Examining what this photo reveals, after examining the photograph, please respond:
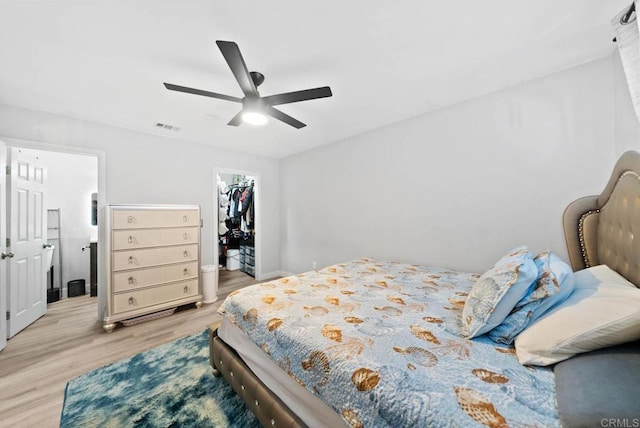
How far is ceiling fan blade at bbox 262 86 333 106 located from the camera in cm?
163

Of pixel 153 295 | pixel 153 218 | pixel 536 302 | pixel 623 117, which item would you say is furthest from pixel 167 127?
pixel 623 117

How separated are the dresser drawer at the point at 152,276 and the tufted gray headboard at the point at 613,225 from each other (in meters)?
3.76

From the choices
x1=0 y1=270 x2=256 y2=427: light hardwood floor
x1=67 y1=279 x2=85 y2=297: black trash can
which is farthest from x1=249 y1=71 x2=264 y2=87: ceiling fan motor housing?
x1=67 y1=279 x2=85 y2=297: black trash can

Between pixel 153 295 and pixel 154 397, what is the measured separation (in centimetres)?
151

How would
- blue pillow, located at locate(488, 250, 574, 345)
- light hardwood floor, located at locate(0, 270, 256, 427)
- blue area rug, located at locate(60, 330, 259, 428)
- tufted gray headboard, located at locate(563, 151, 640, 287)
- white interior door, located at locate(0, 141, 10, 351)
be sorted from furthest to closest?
white interior door, located at locate(0, 141, 10, 351) → light hardwood floor, located at locate(0, 270, 256, 427) → blue area rug, located at locate(60, 330, 259, 428) → tufted gray headboard, located at locate(563, 151, 640, 287) → blue pillow, located at locate(488, 250, 574, 345)

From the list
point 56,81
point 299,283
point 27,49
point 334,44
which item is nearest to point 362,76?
point 334,44

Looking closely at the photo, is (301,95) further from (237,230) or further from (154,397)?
(237,230)

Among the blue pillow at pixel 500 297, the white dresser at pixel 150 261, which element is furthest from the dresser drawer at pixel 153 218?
the blue pillow at pixel 500 297

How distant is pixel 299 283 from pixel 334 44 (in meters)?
1.75

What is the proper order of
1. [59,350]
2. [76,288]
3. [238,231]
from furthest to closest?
[238,231] → [76,288] → [59,350]

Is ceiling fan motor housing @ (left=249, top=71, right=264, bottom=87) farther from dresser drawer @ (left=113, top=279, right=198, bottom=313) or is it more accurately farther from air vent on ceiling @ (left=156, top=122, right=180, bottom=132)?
dresser drawer @ (left=113, top=279, right=198, bottom=313)

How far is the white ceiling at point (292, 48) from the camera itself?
1321 mm

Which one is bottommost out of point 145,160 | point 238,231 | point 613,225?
point 238,231

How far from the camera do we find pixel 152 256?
2791mm
